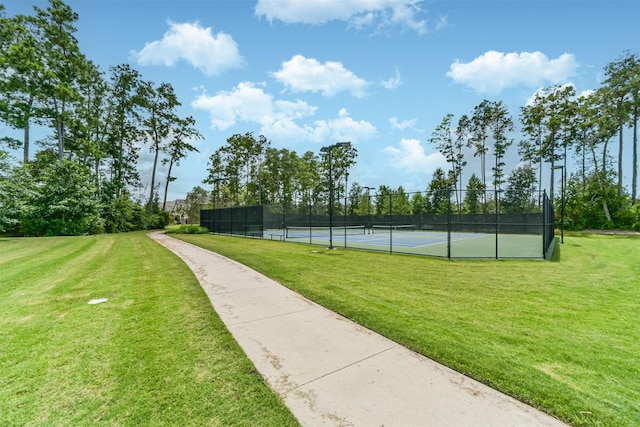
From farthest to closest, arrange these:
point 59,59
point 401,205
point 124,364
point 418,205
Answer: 1. point 401,205
2. point 418,205
3. point 59,59
4. point 124,364

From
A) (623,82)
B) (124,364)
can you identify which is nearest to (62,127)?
(124,364)

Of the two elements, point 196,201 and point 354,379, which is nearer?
point 354,379

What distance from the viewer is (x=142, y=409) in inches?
72.4

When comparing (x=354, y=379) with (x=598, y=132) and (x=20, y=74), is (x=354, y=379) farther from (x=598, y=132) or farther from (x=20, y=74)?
(x=598, y=132)

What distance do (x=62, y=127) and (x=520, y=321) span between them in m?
29.2

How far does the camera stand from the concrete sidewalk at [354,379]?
175 cm

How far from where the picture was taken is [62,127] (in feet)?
66.1

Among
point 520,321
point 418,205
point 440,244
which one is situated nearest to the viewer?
point 520,321

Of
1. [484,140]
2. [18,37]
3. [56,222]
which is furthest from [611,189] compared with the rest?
[18,37]

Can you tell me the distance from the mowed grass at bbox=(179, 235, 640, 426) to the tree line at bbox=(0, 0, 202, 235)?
61.2ft

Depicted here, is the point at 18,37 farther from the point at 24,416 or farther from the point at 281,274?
the point at 24,416

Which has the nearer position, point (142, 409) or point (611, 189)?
point (142, 409)

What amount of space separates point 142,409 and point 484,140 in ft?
113

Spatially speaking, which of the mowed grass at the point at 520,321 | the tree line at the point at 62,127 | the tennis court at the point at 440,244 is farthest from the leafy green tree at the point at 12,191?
the mowed grass at the point at 520,321
